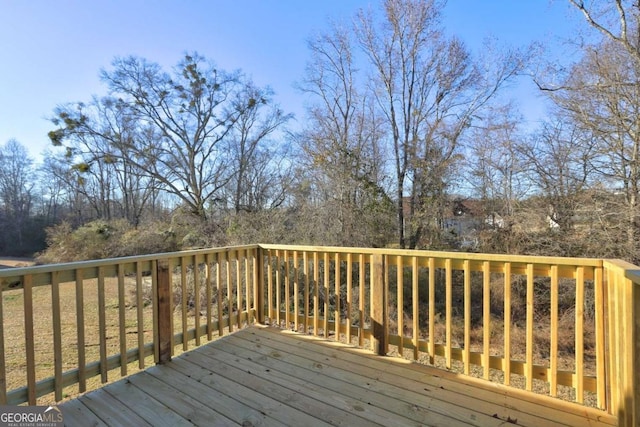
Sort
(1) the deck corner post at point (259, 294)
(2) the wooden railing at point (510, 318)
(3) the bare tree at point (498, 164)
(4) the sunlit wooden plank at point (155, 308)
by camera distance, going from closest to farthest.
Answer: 1. (2) the wooden railing at point (510, 318)
2. (4) the sunlit wooden plank at point (155, 308)
3. (1) the deck corner post at point (259, 294)
4. (3) the bare tree at point (498, 164)

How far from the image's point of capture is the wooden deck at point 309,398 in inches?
65.6

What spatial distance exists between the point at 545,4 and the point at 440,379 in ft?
25.1

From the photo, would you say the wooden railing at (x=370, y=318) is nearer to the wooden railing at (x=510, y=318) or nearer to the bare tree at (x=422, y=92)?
the wooden railing at (x=510, y=318)

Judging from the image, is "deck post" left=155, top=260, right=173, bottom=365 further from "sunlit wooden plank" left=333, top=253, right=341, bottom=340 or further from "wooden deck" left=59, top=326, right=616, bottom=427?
"sunlit wooden plank" left=333, top=253, right=341, bottom=340

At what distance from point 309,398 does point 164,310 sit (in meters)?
1.42

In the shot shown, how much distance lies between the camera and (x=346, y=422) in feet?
5.39

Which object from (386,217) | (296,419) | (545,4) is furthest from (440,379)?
(545,4)

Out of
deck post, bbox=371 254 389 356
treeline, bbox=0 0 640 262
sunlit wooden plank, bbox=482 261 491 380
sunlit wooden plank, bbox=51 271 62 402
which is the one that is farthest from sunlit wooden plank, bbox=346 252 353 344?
treeline, bbox=0 0 640 262

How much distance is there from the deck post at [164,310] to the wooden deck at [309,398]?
0.38 feet

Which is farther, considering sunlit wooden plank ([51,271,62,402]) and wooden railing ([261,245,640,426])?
sunlit wooden plank ([51,271,62,402])

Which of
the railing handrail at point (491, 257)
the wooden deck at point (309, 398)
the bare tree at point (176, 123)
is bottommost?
the wooden deck at point (309, 398)

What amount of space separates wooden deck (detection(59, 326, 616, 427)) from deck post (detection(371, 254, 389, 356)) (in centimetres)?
11

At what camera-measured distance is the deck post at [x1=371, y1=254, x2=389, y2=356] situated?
254 centimetres

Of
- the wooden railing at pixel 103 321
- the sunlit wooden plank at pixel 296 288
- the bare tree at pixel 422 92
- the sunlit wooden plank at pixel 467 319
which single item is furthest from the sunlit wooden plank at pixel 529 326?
the bare tree at pixel 422 92
